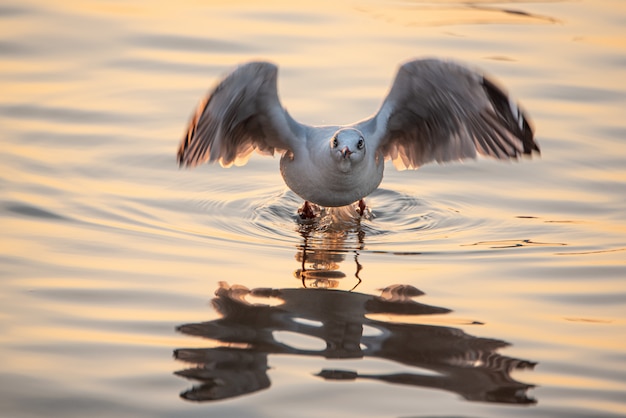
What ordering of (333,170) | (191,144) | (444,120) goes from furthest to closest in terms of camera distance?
1. (444,120)
2. (333,170)
3. (191,144)

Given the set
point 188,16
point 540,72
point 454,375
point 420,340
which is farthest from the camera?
point 188,16

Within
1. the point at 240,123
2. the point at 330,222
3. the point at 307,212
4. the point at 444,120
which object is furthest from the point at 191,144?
the point at 444,120

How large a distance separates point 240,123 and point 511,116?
78.0 inches

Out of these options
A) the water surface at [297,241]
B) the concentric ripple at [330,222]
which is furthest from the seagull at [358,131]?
the water surface at [297,241]

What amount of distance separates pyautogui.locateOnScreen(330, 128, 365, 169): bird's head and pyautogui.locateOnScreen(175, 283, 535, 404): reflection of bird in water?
1.23m

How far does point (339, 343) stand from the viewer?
6.14 m

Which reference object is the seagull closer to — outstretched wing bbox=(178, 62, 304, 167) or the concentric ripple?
outstretched wing bbox=(178, 62, 304, 167)

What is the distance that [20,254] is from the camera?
720cm

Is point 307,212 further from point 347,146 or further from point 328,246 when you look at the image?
point 347,146

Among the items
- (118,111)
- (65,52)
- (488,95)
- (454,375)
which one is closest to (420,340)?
(454,375)

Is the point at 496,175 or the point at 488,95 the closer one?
the point at 488,95

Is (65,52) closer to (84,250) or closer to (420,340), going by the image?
(84,250)

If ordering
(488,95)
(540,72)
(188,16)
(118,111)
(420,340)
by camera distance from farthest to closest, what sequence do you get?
(188,16) < (540,72) < (118,111) < (488,95) < (420,340)

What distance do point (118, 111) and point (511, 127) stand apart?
3.92 metres
